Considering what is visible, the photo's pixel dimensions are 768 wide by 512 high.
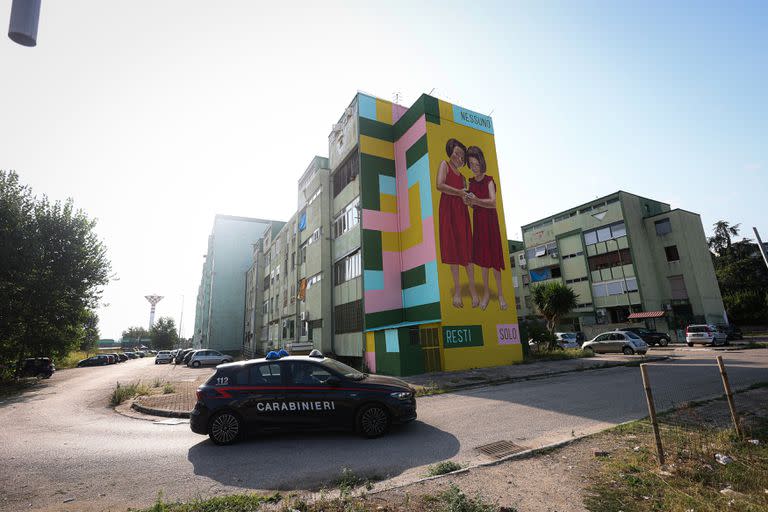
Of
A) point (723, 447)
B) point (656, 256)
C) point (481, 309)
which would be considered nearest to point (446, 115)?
point (481, 309)

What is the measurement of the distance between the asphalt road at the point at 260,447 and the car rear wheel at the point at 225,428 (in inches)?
8.9

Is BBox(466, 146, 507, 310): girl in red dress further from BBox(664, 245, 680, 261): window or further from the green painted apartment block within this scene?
BBox(664, 245, 680, 261): window

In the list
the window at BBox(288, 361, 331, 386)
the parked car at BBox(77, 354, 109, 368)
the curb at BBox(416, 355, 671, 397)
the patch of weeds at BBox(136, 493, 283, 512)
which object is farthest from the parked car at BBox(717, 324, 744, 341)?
the parked car at BBox(77, 354, 109, 368)

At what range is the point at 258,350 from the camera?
161 feet

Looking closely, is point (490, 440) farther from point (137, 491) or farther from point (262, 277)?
point (262, 277)

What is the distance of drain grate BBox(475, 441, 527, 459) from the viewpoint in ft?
19.2

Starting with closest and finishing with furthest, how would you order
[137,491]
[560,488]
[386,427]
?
[560,488] → [137,491] → [386,427]

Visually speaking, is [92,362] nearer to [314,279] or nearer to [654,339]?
[314,279]

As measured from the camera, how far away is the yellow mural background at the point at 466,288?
1977 centimetres

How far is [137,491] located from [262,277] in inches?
1929

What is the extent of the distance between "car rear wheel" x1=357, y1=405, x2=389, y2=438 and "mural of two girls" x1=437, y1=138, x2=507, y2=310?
44.4 feet

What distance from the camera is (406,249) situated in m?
23.7

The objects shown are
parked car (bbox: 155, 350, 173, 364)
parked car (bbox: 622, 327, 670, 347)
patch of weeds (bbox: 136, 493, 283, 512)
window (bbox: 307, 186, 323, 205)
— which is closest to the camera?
patch of weeds (bbox: 136, 493, 283, 512)

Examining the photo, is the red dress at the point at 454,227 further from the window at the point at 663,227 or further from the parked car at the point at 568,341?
the window at the point at 663,227
